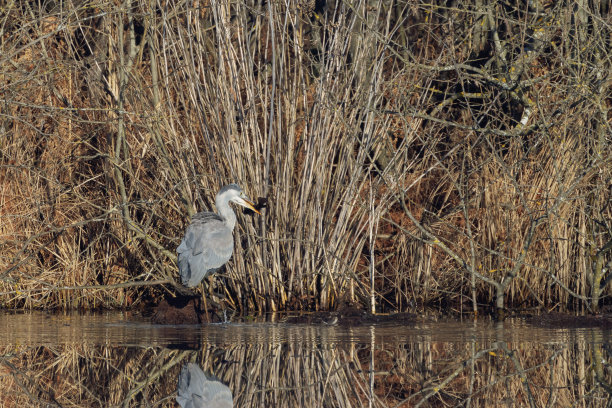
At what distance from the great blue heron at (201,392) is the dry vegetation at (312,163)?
3018 mm

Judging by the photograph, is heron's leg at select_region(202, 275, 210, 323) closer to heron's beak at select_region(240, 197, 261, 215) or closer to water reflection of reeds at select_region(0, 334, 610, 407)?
heron's beak at select_region(240, 197, 261, 215)

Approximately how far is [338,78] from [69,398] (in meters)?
4.14

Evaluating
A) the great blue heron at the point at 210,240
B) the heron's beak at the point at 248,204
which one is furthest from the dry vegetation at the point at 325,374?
the heron's beak at the point at 248,204

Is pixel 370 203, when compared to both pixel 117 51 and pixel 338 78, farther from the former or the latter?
pixel 117 51

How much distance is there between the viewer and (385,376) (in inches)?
217

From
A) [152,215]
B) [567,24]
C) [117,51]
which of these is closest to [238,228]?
[152,215]

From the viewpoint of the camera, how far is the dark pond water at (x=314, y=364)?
5.02 metres

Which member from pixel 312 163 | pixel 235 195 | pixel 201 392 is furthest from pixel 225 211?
pixel 201 392

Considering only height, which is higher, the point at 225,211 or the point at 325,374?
the point at 225,211

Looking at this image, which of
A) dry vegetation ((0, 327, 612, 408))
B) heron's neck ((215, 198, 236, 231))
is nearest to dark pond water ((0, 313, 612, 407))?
dry vegetation ((0, 327, 612, 408))

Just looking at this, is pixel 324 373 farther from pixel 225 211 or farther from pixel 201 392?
pixel 225 211

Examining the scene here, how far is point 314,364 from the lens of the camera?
5.86 metres

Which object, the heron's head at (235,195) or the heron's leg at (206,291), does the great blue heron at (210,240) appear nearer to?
the heron's head at (235,195)

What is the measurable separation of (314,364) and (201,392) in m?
1.00
